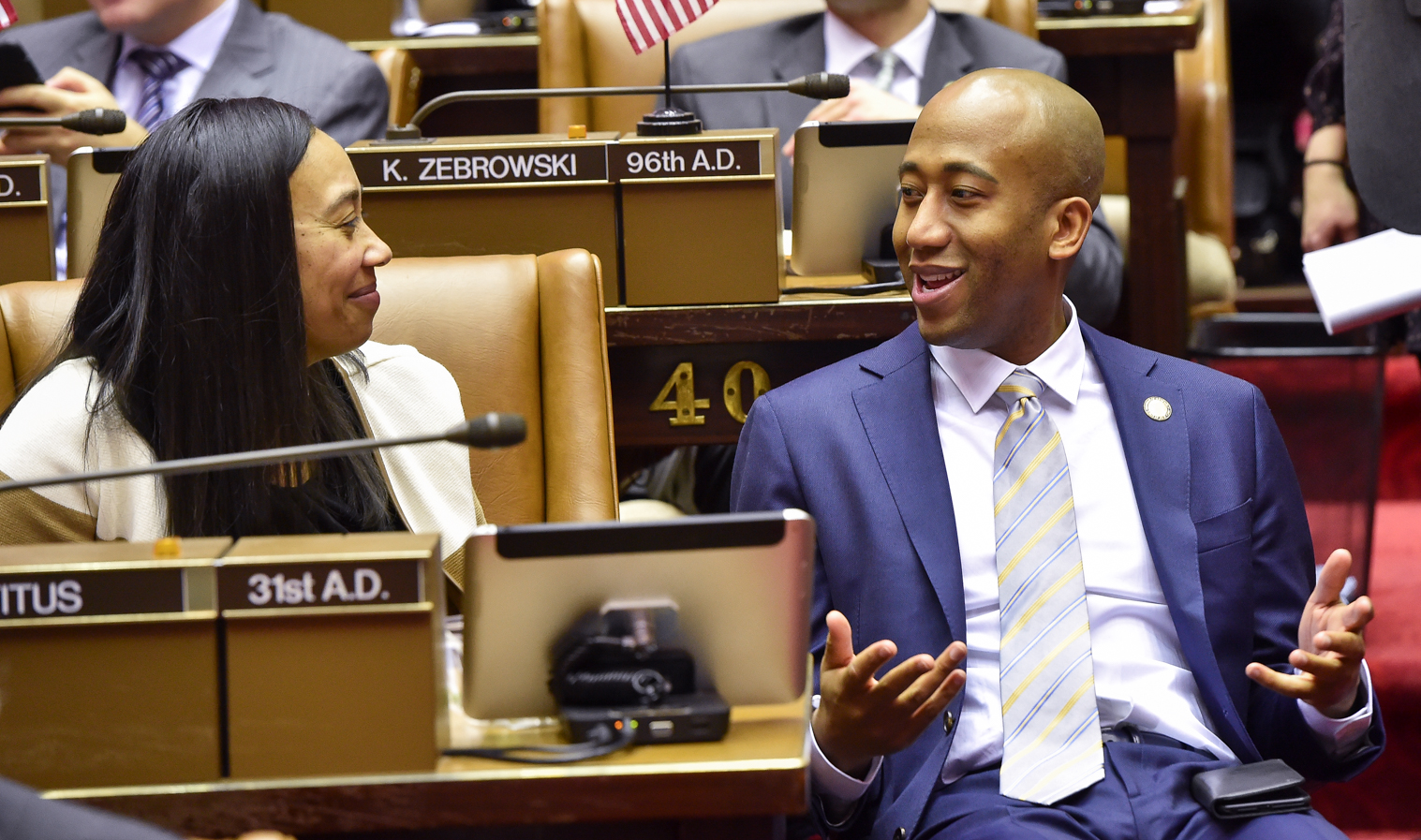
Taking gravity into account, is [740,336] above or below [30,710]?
above

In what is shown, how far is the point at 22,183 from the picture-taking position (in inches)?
82.0

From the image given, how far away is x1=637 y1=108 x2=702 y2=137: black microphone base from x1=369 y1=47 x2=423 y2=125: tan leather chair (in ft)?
4.44

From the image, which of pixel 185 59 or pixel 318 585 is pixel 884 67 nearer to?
pixel 185 59

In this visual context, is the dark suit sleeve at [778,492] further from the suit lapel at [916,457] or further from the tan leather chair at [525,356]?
the tan leather chair at [525,356]

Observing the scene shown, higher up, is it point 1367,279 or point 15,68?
point 15,68

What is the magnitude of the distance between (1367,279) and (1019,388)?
43 cm

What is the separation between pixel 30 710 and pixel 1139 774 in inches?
38.9

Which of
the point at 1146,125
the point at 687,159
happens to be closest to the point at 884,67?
the point at 1146,125

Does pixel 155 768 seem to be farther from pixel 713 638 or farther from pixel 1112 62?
pixel 1112 62

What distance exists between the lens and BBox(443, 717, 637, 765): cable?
112 cm

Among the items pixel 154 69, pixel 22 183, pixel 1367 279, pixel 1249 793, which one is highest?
pixel 154 69

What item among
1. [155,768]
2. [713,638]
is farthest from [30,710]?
[713,638]

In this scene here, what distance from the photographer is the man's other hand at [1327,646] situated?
1.43 meters

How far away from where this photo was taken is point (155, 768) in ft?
3.64
